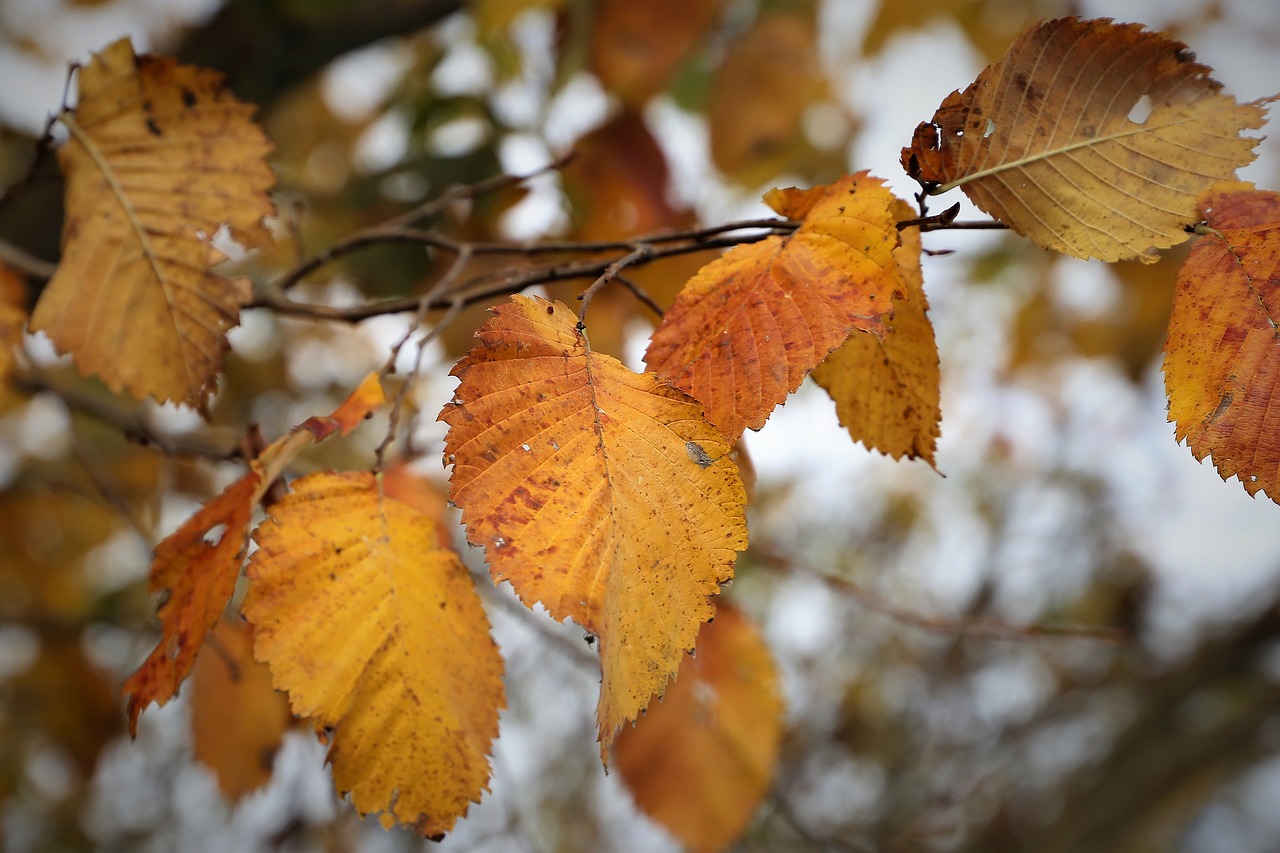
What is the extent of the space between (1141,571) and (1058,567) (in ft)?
0.99

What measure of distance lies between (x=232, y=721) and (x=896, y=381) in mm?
679

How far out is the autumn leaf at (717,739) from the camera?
0.93 m

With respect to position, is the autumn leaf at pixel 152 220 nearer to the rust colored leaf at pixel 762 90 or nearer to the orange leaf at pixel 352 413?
the orange leaf at pixel 352 413

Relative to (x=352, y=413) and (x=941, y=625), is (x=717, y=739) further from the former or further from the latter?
(x=352, y=413)

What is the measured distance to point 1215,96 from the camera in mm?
435

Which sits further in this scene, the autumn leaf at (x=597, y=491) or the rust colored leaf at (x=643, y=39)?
the rust colored leaf at (x=643, y=39)

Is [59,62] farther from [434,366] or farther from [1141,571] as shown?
[1141,571]

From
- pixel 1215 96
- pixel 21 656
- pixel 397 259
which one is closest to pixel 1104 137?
pixel 1215 96

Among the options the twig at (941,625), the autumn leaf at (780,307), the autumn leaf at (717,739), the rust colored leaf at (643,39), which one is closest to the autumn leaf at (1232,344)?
the autumn leaf at (780,307)

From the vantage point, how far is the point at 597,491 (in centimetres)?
39

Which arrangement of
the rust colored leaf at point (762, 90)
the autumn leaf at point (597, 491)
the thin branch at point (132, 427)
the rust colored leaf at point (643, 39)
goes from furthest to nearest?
the rust colored leaf at point (762, 90)
the rust colored leaf at point (643, 39)
the thin branch at point (132, 427)
the autumn leaf at point (597, 491)

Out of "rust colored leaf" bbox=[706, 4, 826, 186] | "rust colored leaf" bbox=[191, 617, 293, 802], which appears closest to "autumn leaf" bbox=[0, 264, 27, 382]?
"rust colored leaf" bbox=[191, 617, 293, 802]

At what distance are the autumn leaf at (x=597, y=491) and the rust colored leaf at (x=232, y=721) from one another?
51 centimetres

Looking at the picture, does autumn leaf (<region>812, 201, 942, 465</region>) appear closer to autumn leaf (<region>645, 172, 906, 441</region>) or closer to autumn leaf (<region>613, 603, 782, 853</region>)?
autumn leaf (<region>645, 172, 906, 441</region>)
